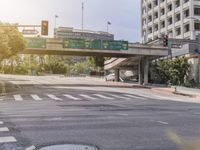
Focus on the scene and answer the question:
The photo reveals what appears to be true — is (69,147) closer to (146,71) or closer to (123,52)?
(123,52)

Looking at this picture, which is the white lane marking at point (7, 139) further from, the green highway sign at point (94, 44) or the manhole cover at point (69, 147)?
the green highway sign at point (94, 44)

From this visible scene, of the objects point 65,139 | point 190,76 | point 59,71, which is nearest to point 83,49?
point 190,76

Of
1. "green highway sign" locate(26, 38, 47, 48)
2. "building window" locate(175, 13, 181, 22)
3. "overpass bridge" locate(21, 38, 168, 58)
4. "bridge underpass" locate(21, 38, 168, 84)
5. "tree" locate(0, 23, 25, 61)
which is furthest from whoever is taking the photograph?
"building window" locate(175, 13, 181, 22)

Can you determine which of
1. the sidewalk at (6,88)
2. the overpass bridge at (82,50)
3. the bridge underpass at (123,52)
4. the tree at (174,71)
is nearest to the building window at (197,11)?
the bridge underpass at (123,52)

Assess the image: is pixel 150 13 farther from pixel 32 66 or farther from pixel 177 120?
pixel 177 120

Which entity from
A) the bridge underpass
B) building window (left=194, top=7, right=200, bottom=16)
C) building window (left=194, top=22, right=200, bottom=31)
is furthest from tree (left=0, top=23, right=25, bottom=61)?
building window (left=194, top=7, right=200, bottom=16)

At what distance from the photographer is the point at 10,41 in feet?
141

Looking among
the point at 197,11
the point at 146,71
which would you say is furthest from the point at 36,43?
the point at 197,11

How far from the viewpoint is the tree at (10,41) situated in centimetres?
3947

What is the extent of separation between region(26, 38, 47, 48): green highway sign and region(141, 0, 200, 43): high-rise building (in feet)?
113

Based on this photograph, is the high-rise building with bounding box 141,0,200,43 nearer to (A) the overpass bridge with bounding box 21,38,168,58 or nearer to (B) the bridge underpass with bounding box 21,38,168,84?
(B) the bridge underpass with bounding box 21,38,168,84

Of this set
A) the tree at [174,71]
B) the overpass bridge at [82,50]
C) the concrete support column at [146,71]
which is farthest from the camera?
the concrete support column at [146,71]

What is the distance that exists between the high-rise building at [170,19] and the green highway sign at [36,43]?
1351 inches

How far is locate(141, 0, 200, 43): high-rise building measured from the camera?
8038 centimetres
